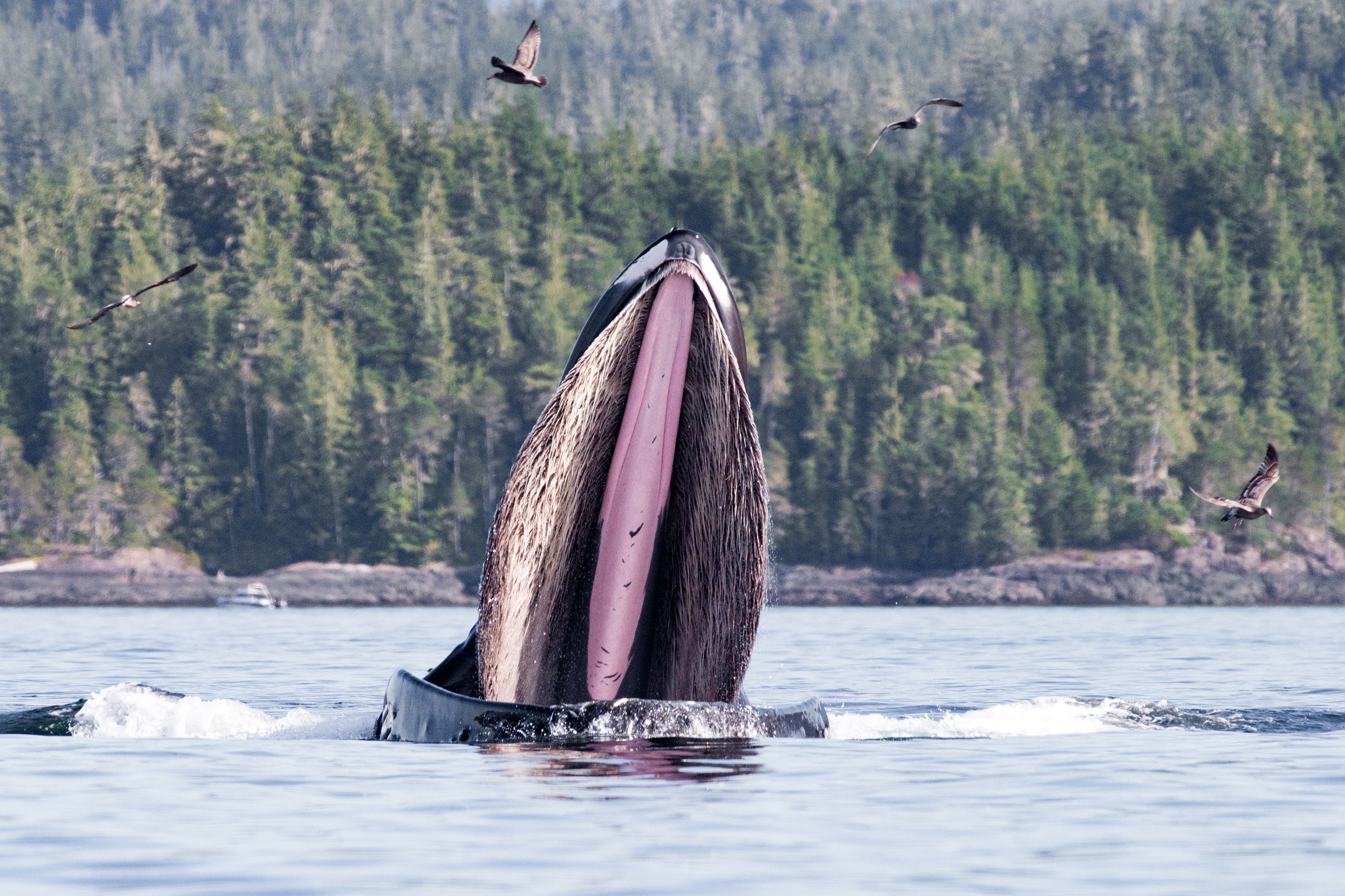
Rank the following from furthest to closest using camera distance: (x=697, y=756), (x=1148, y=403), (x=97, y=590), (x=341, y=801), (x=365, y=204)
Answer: (x=365, y=204)
(x=1148, y=403)
(x=97, y=590)
(x=697, y=756)
(x=341, y=801)

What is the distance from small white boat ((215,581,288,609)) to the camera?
95.7 m

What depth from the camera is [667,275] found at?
1362 cm

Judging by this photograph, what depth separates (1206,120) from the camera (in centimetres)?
16075

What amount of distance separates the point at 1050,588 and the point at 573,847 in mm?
95007

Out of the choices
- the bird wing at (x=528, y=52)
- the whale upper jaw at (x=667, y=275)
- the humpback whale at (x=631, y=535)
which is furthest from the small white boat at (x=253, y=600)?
the whale upper jaw at (x=667, y=275)

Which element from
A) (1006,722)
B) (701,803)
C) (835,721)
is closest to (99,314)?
(835,721)

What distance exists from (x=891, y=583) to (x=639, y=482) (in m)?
93.3

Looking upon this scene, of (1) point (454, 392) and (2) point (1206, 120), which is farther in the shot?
(2) point (1206, 120)

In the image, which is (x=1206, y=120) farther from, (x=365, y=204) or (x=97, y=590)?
(x=97, y=590)

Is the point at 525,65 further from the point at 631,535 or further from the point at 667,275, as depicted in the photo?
the point at 631,535

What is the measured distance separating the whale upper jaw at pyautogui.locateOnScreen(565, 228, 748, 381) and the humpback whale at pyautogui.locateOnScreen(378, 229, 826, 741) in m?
0.02

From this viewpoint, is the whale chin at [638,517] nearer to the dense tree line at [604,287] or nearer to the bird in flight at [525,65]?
the bird in flight at [525,65]

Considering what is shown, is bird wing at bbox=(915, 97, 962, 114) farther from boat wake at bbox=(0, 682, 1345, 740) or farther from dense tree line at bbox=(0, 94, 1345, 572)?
dense tree line at bbox=(0, 94, 1345, 572)

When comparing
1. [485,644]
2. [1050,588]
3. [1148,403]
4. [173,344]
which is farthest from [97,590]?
[485,644]
